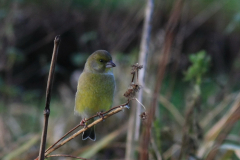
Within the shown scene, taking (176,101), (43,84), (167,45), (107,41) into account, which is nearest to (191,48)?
(176,101)

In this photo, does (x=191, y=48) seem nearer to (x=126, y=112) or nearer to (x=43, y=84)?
(x=126, y=112)

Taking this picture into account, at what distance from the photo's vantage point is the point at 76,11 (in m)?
4.92

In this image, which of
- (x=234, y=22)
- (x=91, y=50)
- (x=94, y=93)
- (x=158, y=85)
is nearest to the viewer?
(x=158, y=85)

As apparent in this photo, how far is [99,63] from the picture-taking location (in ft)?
7.05

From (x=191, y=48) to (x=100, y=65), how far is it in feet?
9.90

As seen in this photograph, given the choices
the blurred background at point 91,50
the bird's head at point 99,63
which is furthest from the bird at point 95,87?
the blurred background at point 91,50

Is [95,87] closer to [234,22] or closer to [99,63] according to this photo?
[99,63]

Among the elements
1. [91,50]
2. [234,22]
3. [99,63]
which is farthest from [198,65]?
[91,50]

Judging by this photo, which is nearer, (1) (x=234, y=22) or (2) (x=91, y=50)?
(1) (x=234, y=22)

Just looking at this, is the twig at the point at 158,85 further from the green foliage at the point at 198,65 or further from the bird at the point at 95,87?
the green foliage at the point at 198,65

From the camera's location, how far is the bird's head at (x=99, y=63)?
2107 mm

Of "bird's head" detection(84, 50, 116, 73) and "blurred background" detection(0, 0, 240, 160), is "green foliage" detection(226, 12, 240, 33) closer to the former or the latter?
"blurred background" detection(0, 0, 240, 160)

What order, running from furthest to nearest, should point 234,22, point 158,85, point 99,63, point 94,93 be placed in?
point 234,22 → point 99,63 → point 94,93 → point 158,85

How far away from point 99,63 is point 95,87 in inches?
7.3
